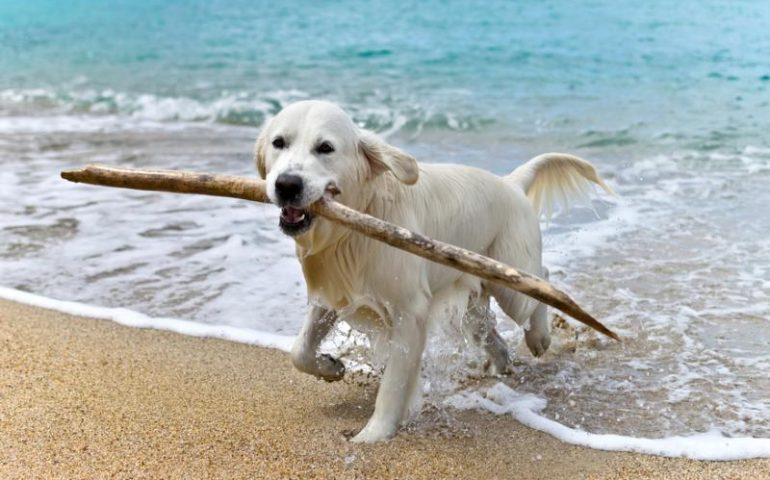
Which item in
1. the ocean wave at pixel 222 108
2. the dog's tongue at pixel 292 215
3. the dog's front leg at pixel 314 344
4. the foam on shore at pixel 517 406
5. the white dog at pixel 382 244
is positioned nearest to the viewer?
the dog's tongue at pixel 292 215

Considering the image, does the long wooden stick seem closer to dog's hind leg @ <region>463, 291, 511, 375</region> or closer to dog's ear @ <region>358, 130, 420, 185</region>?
dog's ear @ <region>358, 130, 420, 185</region>

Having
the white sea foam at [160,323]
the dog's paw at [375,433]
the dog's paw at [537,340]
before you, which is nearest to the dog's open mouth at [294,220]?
the dog's paw at [375,433]

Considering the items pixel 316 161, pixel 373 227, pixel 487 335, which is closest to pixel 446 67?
pixel 487 335

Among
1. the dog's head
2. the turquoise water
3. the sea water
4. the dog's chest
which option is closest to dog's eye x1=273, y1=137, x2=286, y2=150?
the dog's head

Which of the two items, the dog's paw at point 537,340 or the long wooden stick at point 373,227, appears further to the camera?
the dog's paw at point 537,340

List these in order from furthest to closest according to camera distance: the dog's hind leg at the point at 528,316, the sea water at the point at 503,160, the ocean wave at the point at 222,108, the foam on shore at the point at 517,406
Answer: the ocean wave at the point at 222,108 → the sea water at the point at 503,160 → the dog's hind leg at the point at 528,316 → the foam on shore at the point at 517,406

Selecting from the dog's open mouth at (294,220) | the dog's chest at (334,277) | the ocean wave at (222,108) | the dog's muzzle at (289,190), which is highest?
the dog's muzzle at (289,190)

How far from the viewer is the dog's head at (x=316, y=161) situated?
347 cm

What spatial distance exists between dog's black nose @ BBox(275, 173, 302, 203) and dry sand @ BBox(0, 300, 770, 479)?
3.37 ft

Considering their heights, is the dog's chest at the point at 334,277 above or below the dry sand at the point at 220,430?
above

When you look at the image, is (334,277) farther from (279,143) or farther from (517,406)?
(517,406)

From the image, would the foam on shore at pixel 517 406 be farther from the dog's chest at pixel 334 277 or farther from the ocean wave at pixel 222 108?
the ocean wave at pixel 222 108

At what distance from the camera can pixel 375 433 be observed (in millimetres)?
3834

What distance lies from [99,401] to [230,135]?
9.04 metres
